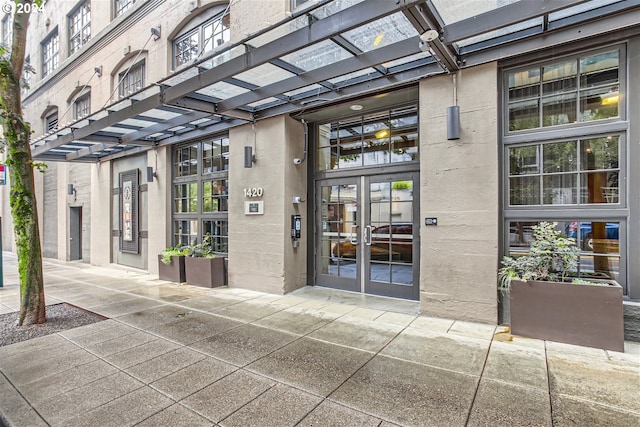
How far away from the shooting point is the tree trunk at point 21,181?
14.2 ft

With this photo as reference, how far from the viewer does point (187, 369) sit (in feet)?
10.0

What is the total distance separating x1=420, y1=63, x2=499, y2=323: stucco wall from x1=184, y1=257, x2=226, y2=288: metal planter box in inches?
166

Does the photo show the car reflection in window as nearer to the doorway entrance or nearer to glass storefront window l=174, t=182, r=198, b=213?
glass storefront window l=174, t=182, r=198, b=213

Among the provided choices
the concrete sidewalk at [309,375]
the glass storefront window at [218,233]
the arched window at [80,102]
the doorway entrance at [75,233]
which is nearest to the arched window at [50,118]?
the arched window at [80,102]

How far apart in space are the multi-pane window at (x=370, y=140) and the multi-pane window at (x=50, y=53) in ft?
41.4

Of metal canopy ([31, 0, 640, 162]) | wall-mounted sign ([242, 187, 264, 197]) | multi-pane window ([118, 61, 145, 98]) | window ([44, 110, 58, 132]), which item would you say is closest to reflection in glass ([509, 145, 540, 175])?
metal canopy ([31, 0, 640, 162])

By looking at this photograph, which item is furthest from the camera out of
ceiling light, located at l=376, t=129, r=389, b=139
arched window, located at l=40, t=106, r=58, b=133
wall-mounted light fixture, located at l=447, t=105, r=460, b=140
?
arched window, located at l=40, t=106, r=58, b=133

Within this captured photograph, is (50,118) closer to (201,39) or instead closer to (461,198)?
(201,39)

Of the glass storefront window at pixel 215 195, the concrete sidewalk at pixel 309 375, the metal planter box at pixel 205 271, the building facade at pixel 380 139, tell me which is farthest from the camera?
the glass storefront window at pixel 215 195

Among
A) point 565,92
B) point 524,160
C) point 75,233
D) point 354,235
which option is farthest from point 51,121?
point 565,92

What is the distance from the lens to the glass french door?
5.36 m

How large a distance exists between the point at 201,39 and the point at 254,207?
4.35 m

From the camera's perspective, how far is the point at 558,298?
3.55 meters

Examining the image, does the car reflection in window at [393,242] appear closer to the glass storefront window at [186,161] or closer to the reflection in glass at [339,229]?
the reflection in glass at [339,229]
